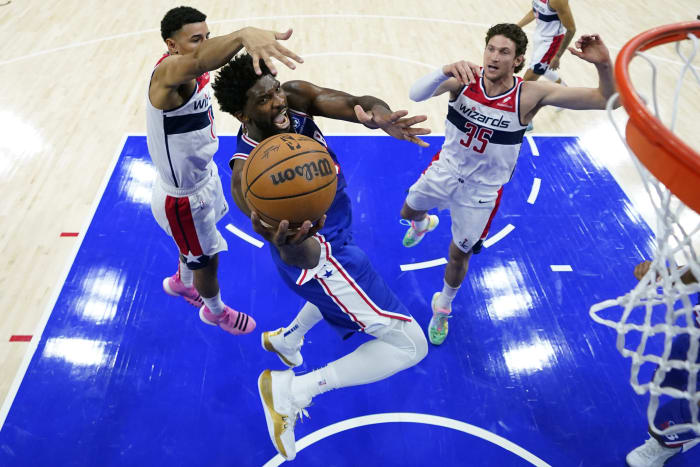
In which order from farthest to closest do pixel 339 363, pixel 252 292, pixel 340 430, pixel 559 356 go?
pixel 252 292, pixel 559 356, pixel 340 430, pixel 339 363

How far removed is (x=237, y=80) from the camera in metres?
2.63

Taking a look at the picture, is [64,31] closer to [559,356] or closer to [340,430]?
[340,430]

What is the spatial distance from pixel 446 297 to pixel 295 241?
1.75 metres

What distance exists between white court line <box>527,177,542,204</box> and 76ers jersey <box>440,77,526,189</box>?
169cm

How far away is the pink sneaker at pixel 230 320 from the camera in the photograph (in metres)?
3.57

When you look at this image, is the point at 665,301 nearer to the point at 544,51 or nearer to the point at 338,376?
the point at 338,376

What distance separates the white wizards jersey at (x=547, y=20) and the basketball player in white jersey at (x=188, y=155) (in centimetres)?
394

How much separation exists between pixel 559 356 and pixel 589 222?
1.63 metres

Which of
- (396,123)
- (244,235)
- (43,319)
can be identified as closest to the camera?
(396,123)

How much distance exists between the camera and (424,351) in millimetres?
2877

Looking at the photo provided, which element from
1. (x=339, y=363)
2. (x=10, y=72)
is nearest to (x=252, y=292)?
(x=339, y=363)

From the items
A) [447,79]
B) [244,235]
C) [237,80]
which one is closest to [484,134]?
[447,79]

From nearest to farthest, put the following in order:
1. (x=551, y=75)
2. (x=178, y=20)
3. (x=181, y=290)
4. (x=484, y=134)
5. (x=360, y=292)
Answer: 1. (x=360, y=292)
2. (x=178, y=20)
3. (x=484, y=134)
4. (x=181, y=290)
5. (x=551, y=75)

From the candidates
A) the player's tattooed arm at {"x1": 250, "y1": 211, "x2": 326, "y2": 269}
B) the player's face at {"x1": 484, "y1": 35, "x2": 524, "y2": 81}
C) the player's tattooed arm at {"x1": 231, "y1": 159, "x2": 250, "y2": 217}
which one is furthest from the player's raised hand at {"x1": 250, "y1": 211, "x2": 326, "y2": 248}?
the player's face at {"x1": 484, "y1": 35, "x2": 524, "y2": 81}
